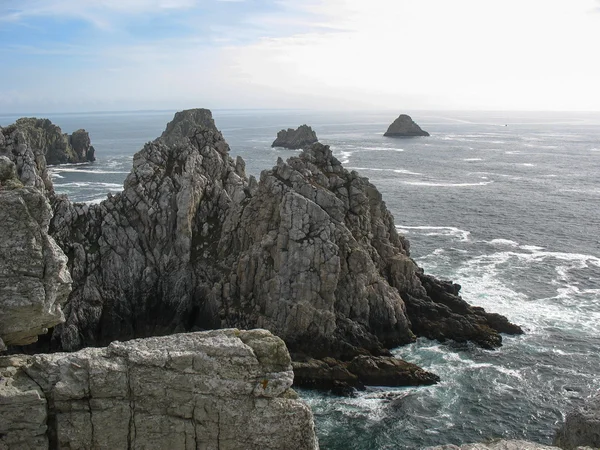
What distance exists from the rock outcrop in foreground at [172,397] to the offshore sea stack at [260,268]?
25.3 m

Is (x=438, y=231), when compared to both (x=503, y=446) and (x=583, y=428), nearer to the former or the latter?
(x=583, y=428)

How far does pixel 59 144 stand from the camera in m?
164

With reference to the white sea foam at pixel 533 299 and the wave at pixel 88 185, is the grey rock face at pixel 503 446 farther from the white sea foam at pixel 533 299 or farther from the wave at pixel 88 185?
the wave at pixel 88 185

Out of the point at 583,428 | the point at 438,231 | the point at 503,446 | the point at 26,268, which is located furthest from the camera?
the point at 438,231

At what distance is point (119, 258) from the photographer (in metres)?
50.9

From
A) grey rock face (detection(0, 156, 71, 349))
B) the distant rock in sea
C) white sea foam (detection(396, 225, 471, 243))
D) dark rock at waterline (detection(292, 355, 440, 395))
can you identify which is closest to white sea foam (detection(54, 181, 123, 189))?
the distant rock in sea

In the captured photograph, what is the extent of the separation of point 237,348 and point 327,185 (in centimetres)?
3832

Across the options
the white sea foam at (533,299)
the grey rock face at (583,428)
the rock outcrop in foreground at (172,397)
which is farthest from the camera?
the white sea foam at (533,299)

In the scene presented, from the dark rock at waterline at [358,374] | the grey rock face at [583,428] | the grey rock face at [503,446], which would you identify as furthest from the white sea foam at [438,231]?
the grey rock face at [503,446]

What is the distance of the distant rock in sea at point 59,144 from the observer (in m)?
159

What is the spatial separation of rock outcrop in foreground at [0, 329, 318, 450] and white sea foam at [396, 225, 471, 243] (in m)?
64.4

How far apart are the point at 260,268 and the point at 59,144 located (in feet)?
443

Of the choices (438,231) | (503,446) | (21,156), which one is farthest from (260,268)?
(438,231)

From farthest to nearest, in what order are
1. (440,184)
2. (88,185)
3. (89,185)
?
(440,184), (88,185), (89,185)
